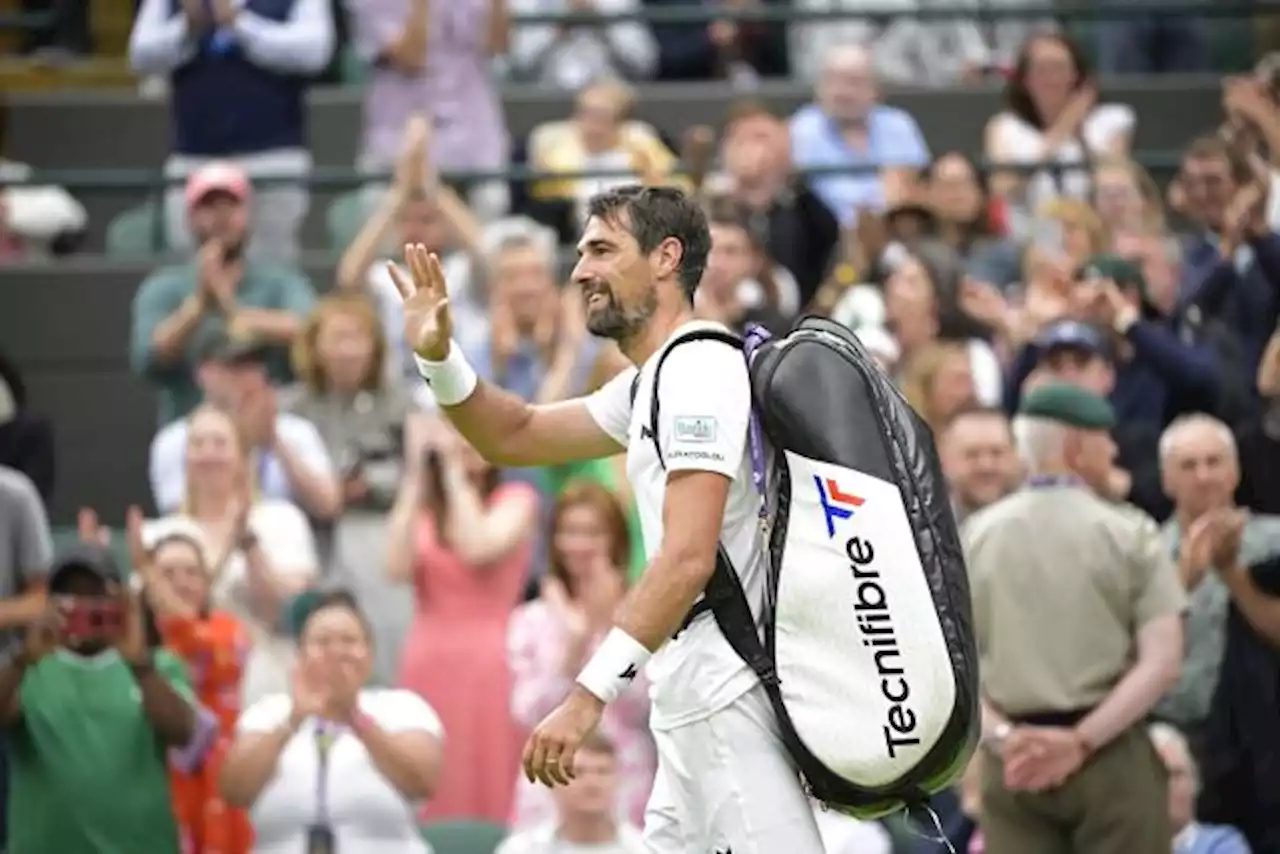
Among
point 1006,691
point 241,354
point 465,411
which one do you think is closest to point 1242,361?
point 1006,691

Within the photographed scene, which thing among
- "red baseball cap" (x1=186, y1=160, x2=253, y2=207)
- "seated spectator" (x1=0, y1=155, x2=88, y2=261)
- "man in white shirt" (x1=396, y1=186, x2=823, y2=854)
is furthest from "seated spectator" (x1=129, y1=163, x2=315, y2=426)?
"man in white shirt" (x1=396, y1=186, x2=823, y2=854)

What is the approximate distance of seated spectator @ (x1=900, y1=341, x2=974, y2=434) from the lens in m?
13.0

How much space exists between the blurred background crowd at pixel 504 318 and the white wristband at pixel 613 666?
10.7 feet

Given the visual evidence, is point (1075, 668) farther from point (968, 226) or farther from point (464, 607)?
point (968, 226)

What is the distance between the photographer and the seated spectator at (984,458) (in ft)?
39.8

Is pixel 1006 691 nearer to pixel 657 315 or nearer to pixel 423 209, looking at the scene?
pixel 657 315

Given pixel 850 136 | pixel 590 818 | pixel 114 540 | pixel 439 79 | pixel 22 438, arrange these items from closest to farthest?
pixel 590 818 < pixel 22 438 < pixel 114 540 < pixel 439 79 < pixel 850 136

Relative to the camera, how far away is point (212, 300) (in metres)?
14.0

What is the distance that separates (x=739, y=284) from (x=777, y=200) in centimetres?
131

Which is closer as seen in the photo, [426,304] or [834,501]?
[834,501]

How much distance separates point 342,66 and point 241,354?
5.22 meters

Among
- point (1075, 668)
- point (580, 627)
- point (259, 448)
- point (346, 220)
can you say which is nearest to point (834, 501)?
point (1075, 668)

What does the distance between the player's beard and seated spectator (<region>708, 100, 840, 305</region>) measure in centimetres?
652

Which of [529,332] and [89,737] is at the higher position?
[529,332]
